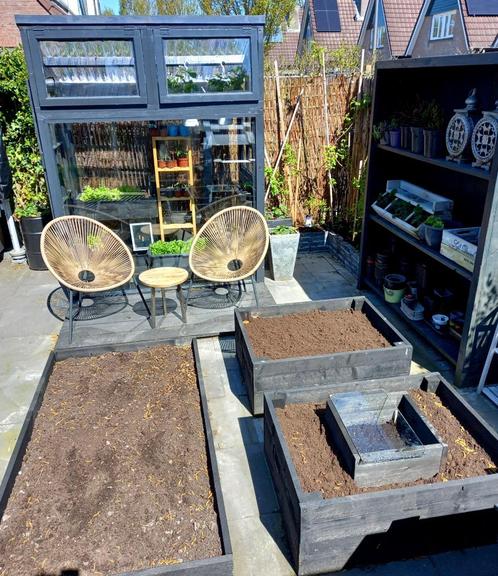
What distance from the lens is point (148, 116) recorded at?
166 inches

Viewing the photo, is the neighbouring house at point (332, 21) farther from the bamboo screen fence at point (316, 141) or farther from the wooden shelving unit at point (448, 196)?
the wooden shelving unit at point (448, 196)

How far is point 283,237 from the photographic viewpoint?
504 centimetres

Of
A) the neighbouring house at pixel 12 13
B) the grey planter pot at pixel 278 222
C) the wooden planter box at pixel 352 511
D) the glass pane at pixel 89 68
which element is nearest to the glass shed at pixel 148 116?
the glass pane at pixel 89 68

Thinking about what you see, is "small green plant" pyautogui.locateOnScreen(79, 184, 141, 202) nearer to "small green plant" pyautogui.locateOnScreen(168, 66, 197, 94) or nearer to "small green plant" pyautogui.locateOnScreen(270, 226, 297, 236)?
"small green plant" pyautogui.locateOnScreen(168, 66, 197, 94)

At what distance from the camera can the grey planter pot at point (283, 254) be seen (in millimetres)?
5047

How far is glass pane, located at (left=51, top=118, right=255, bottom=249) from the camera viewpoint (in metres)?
4.46

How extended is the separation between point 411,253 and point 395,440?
273 centimetres

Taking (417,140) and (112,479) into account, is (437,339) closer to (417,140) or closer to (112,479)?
(417,140)

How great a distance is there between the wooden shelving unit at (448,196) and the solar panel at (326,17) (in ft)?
61.1

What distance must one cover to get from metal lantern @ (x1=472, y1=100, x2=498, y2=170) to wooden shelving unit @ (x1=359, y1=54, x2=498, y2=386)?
0.07m

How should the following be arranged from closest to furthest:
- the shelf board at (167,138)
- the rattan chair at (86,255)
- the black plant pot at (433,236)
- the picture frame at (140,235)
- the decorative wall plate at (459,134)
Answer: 1. the decorative wall plate at (459,134)
2. the black plant pot at (433,236)
3. the rattan chair at (86,255)
4. the shelf board at (167,138)
5. the picture frame at (140,235)

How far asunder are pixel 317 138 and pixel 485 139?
3.17 meters

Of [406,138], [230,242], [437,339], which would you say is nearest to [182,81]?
[230,242]

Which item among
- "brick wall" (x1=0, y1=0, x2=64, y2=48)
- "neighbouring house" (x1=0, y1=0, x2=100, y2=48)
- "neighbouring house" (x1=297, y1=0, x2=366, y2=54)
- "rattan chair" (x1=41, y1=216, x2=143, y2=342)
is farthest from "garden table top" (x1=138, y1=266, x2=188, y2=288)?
"neighbouring house" (x1=297, y1=0, x2=366, y2=54)
